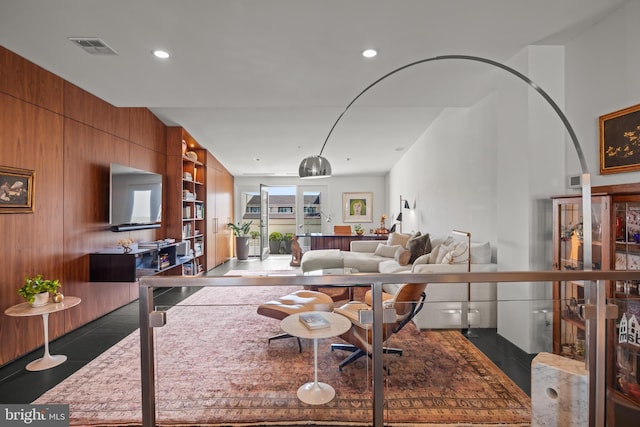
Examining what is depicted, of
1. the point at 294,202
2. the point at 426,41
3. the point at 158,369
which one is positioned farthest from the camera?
the point at 294,202

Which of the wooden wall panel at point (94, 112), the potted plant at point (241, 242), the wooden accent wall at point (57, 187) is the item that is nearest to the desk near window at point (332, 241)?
the potted plant at point (241, 242)

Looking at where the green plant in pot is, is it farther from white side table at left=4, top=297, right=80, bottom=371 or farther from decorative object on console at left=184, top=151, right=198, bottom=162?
white side table at left=4, top=297, right=80, bottom=371

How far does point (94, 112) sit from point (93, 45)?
5.00ft

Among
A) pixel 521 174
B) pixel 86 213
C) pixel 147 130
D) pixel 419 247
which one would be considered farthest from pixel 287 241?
pixel 521 174

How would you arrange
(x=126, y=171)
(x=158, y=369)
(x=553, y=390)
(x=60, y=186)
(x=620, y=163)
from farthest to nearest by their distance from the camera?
1. (x=126, y=171)
2. (x=60, y=186)
3. (x=620, y=163)
4. (x=553, y=390)
5. (x=158, y=369)

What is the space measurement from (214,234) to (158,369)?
6.07 metres

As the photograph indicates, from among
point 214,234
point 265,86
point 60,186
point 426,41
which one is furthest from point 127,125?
point 426,41

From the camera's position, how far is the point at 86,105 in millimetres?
3635

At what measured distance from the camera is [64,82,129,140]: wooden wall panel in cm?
338

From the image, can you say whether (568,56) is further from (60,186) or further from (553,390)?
(60,186)

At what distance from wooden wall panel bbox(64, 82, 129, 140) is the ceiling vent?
102 centimetres

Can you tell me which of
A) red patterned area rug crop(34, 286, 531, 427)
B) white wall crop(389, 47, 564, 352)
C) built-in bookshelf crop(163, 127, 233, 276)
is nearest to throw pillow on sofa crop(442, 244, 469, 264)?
white wall crop(389, 47, 564, 352)

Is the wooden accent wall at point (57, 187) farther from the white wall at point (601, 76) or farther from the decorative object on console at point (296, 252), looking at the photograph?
the white wall at point (601, 76)

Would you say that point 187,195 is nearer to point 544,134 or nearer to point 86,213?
point 86,213
